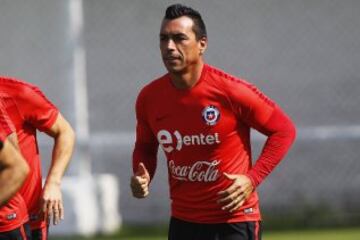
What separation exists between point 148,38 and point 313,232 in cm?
284

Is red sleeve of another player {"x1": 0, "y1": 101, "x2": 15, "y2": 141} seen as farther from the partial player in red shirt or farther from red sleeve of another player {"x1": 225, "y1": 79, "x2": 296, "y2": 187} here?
red sleeve of another player {"x1": 225, "y1": 79, "x2": 296, "y2": 187}

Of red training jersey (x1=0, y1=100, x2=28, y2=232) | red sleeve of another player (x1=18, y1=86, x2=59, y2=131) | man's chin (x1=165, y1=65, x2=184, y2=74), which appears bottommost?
red training jersey (x1=0, y1=100, x2=28, y2=232)

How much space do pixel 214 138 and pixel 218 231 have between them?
50 centimetres

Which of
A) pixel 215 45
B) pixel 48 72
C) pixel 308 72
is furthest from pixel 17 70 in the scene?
pixel 308 72

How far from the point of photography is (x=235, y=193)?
21.6 ft

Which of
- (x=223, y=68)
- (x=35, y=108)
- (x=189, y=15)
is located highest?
(x=223, y=68)

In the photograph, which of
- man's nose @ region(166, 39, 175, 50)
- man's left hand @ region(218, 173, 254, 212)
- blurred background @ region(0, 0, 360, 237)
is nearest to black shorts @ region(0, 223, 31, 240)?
man's left hand @ region(218, 173, 254, 212)

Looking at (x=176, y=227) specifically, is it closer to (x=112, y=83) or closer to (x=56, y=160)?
(x=56, y=160)

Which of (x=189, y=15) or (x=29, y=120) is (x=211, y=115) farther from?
(x=29, y=120)

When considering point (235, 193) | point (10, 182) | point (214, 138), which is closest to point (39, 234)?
point (214, 138)

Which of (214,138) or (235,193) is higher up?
(214,138)

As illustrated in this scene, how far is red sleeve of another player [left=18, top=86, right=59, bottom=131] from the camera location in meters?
7.16

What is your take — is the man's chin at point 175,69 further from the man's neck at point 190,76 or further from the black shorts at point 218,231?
the black shorts at point 218,231

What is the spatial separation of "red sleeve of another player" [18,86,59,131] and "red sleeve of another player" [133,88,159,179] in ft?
1.67
